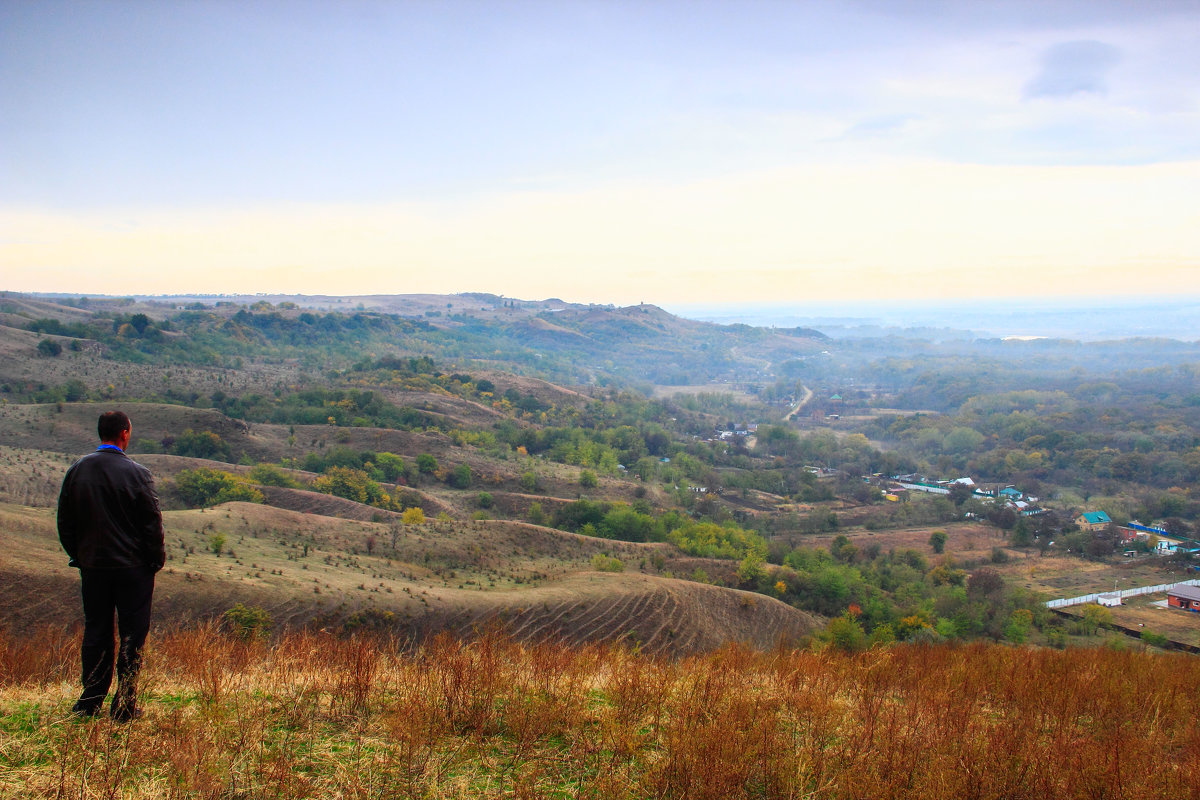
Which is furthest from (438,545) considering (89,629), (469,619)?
(89,629)

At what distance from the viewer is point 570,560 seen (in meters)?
33.9

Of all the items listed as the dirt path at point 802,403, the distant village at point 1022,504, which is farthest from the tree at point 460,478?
the dirt path at point 802,403

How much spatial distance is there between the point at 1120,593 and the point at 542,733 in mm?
46100

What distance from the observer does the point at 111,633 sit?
4430 mm

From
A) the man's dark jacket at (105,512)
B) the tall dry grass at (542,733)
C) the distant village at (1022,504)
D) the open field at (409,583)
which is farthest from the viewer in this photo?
the distant village at (1022,504)

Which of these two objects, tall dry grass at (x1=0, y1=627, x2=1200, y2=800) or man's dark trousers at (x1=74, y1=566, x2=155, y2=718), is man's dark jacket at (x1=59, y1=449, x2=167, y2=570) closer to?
man's dark trousers at (x1=74, y1=566, x2=155, y2=718)

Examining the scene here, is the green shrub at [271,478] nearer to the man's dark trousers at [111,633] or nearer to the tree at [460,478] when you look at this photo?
the tree at [460,478]

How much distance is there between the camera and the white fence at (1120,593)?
35.2 meters

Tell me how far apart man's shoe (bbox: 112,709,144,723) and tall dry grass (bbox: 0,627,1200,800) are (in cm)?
17

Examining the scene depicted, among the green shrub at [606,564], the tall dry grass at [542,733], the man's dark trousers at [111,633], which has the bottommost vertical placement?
the green shrub at [606,564]

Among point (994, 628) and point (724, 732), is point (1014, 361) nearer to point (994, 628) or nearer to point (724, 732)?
point (994, 628)

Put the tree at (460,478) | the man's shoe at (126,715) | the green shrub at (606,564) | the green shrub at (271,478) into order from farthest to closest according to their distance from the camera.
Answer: the tree at (460,478)
the green shrub at (271,478)
the green shrub at (606,564)
the man's shoe at (126,715)

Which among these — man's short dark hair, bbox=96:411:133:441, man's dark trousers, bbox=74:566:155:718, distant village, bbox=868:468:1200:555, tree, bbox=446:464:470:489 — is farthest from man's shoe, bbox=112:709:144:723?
distant village, bbox=868:468:1200:555

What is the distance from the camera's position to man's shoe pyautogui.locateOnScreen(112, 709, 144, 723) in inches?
174
